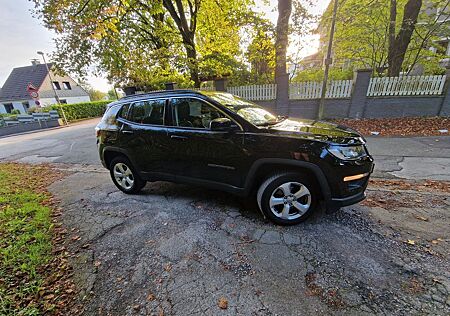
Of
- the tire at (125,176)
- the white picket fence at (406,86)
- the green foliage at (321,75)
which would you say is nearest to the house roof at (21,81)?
the green foliage at (321,75)

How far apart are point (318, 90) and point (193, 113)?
8.12 m

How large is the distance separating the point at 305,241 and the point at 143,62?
412 inches

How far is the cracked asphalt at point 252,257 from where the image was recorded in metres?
1.79

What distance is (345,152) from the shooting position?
7.97 feet

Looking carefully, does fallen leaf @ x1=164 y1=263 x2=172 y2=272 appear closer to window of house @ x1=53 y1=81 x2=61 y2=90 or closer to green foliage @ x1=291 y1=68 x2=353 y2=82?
green foliage @ x1=291 y1=68 x2=353 y2=82

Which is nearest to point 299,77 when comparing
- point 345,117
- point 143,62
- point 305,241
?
point 345,117

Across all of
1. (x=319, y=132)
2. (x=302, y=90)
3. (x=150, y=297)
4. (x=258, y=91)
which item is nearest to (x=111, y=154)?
(x=150, y=297)

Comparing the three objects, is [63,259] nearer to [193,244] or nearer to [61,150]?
[193,244]

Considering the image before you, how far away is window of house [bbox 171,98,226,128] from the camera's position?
9.91ft

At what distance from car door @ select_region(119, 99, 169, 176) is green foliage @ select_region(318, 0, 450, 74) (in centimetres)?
965

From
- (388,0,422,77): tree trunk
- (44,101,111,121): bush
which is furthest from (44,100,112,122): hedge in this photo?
(388,0,422,77): tree trunk

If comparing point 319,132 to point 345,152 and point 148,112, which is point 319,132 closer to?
point 345,152

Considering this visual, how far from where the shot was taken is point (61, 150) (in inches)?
351

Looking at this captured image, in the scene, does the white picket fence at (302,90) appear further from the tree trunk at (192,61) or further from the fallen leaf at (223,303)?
the fallen leaf at (223,303)
